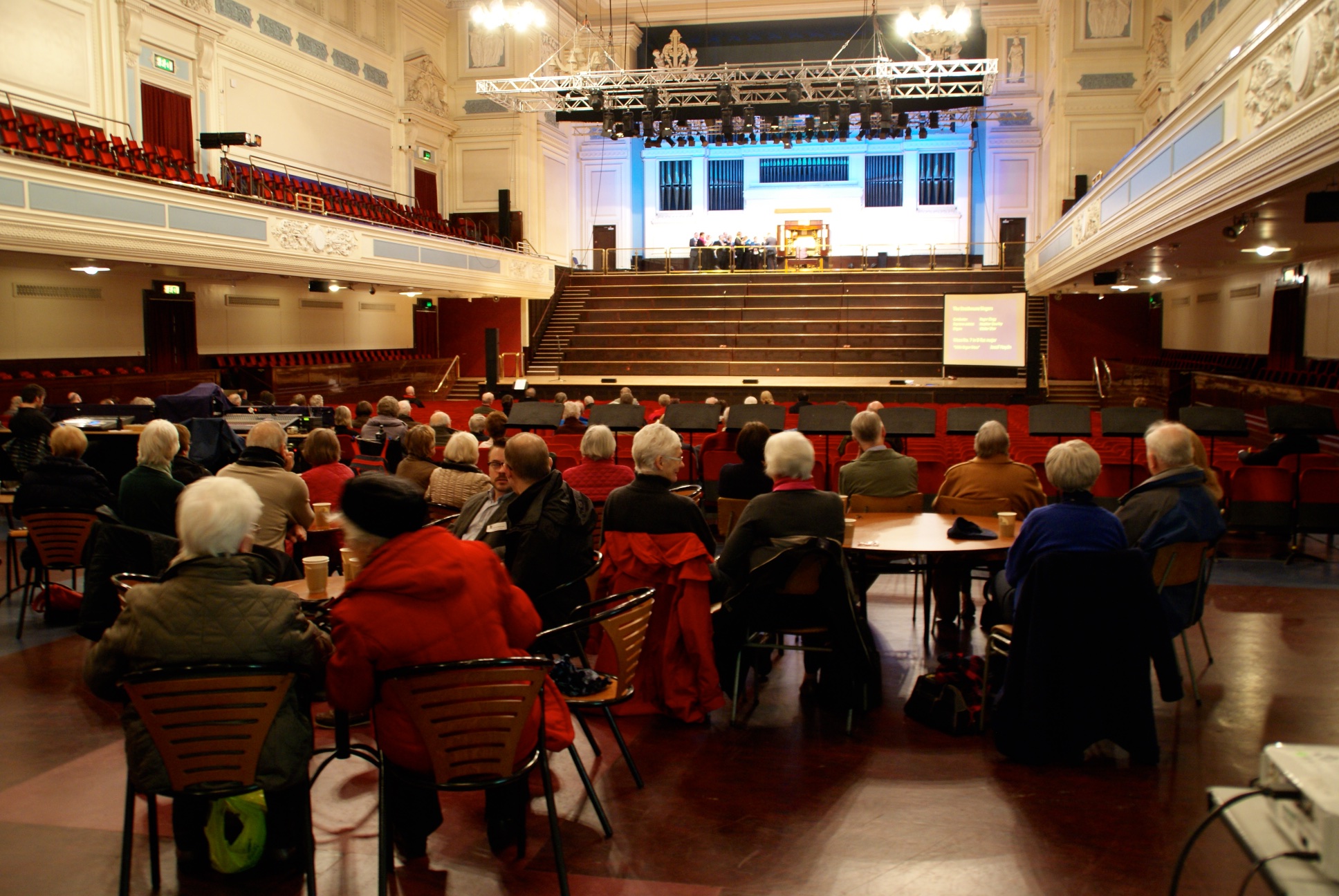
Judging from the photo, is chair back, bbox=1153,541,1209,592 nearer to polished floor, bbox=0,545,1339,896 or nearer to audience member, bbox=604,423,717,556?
polished floor, bbox=0,545,1339,896

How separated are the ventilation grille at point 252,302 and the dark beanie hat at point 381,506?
52.6 feet

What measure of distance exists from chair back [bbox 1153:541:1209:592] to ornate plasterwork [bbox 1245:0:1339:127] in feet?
10.9

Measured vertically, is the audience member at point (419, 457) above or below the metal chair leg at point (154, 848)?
above

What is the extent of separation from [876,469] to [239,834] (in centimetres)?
372

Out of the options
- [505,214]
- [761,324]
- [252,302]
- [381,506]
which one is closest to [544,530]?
[381,506]

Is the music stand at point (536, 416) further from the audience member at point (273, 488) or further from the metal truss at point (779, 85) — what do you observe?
the metal truss at point (779, 85)

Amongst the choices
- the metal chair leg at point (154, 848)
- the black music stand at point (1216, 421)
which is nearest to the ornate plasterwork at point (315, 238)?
the black music stand at point (1216, 421)

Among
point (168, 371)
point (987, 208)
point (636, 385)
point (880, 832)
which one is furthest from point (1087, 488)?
point (987, 208)

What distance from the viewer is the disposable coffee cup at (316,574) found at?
3422 mm

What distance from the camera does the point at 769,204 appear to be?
27.1 m

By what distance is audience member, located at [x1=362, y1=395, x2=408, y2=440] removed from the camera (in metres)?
8.09

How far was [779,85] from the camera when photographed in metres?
17.2

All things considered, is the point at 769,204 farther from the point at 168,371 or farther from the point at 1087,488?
the point at 1087,488

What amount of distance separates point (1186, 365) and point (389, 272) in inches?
556
